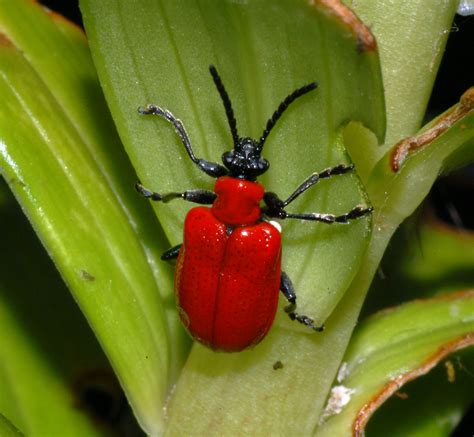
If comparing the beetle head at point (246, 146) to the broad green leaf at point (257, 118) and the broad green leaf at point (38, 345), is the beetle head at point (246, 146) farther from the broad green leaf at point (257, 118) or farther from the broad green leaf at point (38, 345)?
the broad green leaf at point (38, 345)

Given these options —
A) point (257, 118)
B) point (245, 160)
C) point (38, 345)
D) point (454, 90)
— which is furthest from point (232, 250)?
point (454, 90)

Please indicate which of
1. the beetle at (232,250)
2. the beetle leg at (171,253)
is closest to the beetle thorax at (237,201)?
the beetle at (232,250)

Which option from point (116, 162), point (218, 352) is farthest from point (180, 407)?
point (116, 162)

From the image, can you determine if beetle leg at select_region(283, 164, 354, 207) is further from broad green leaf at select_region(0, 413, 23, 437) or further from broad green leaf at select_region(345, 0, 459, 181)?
broad green leaf at select_region(0, 413, 23, 437)

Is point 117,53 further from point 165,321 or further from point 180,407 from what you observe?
point 180,407

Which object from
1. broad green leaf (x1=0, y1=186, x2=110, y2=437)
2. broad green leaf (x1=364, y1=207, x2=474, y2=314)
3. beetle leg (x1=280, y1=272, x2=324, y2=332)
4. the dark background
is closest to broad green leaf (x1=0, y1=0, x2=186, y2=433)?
beetle leg (x1=280, y1=272, x2=324, y2=332)

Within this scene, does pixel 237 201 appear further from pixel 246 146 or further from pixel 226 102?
pixel 226 102
